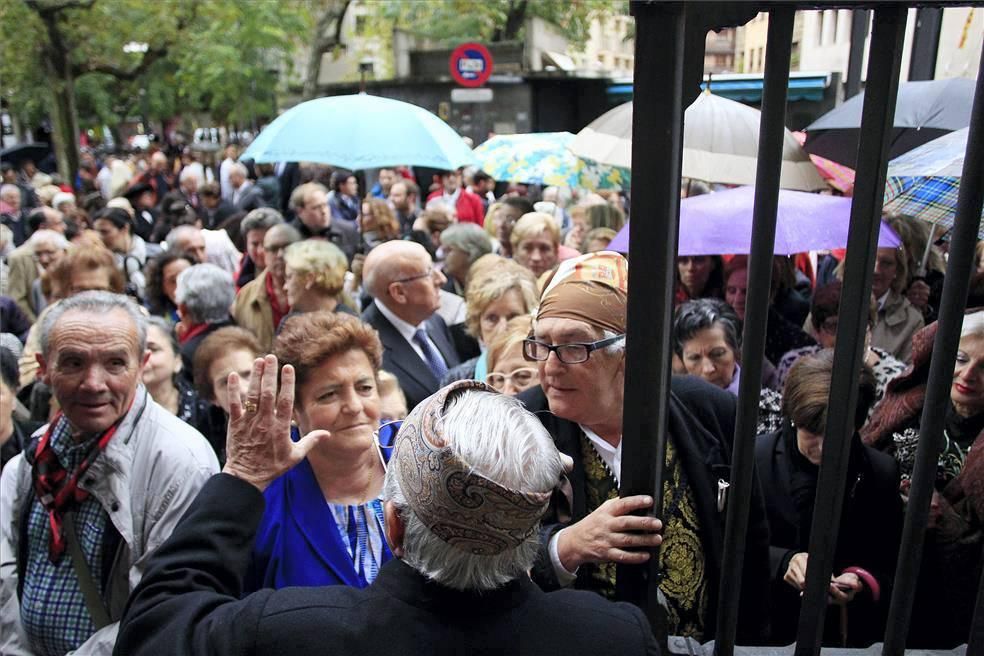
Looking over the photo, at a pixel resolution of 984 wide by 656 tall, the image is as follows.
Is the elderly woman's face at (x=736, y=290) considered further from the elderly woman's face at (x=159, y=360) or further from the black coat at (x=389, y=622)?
the black coat at (x=389, y=622)

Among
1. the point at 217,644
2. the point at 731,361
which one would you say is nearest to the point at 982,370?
the point at 731,361

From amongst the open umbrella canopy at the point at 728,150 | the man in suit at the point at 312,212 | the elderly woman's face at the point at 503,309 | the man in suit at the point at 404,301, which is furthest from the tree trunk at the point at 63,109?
the elderly woman's face at the point at 503,309

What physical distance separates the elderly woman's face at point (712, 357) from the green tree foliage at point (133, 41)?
52.7 feet

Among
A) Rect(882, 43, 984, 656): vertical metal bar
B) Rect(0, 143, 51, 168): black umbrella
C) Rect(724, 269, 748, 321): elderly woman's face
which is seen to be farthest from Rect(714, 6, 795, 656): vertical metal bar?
Rect(0, 143, 51, 168): black umbrella

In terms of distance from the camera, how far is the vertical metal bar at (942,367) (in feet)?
3.41

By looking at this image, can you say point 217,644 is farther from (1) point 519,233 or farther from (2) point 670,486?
(1) point 519,233

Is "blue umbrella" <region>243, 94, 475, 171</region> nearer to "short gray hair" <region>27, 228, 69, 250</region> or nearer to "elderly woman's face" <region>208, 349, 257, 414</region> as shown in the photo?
"short gray hair" <region>27, 228, 69, 250</region>

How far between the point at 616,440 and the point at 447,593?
0.92 metres

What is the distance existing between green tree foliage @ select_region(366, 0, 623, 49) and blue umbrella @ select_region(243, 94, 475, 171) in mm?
16850

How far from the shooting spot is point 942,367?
1.10 meters

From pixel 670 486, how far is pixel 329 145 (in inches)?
176

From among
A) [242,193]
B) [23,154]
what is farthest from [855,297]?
[23,154]

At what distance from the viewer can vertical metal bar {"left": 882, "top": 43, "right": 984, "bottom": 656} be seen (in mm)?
1040

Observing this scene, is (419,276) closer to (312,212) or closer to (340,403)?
(340,403)
